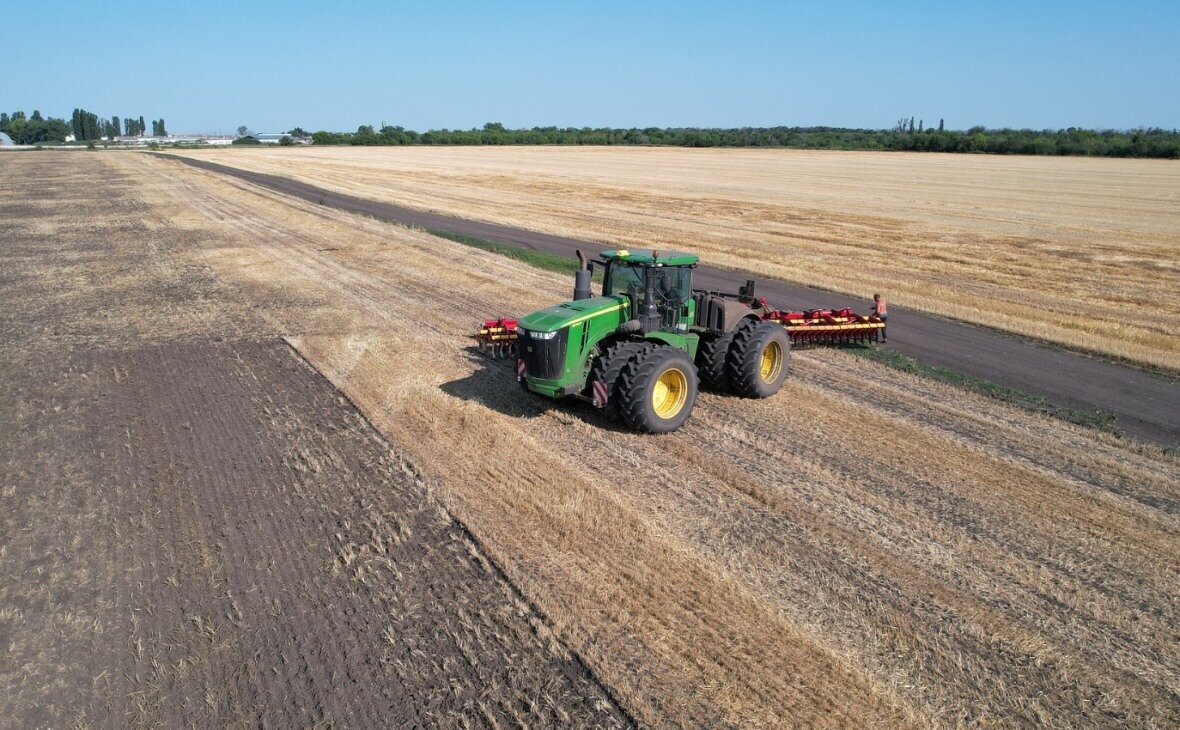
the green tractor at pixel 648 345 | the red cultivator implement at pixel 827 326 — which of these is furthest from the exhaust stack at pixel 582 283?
the red cultivator implement at pixel 827 326

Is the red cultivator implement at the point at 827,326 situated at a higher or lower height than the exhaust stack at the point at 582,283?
lower

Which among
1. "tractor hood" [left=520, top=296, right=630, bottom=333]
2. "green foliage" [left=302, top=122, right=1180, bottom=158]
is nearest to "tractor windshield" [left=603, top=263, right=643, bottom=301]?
"tractor hood" [left=520, top=296, right=630, bottom=333]

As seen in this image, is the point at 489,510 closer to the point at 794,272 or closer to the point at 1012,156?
the point at 794,272

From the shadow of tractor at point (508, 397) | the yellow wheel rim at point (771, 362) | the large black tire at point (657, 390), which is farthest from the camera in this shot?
the yellow wheel rim at point (771, 362)

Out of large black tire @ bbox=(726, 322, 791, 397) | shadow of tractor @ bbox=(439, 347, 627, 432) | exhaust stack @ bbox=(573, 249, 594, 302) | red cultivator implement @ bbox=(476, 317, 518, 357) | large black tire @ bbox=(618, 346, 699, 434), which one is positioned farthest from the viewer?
red cultivator implement @ bbox=(476, 317, 518, 357)

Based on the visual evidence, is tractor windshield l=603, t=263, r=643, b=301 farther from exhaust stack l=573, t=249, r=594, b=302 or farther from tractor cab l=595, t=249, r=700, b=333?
exhaust stack l=573, t=249, r=594, b=302

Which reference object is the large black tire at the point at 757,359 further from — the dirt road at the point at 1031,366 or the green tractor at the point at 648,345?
the dirt road at the point at 1031,366
